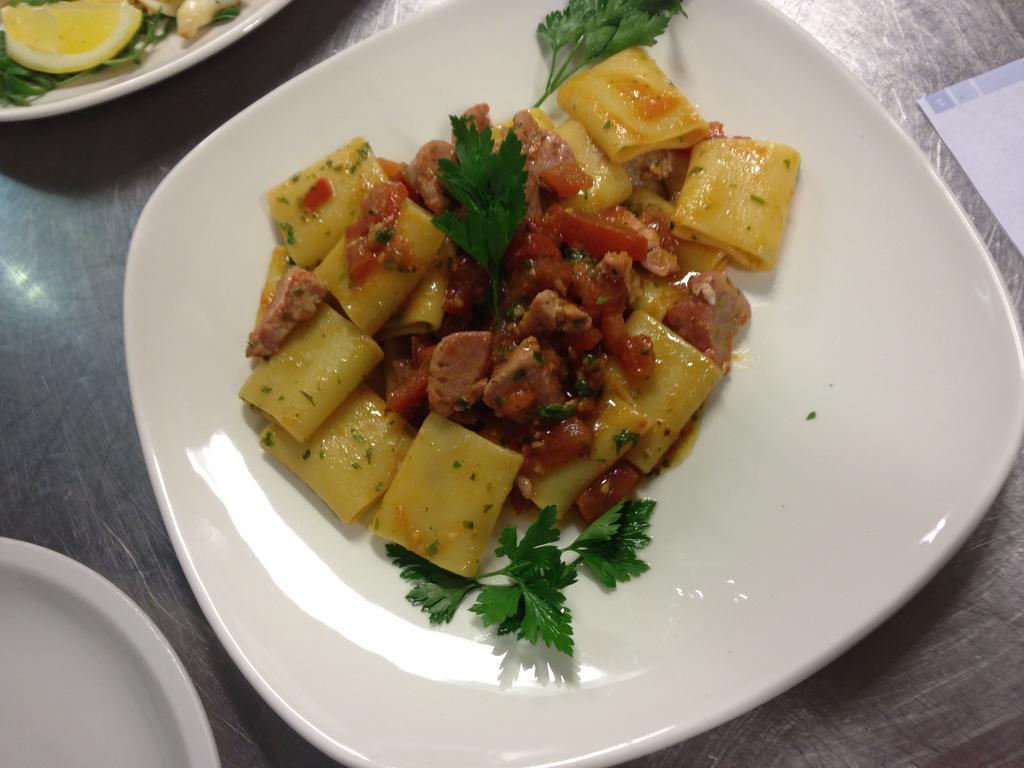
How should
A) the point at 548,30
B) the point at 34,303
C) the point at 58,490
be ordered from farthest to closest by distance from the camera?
the point at 34,303 → the point at 58,490 → the point at 548,30

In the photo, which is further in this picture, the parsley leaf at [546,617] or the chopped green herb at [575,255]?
the chopped green herb at [575,255]

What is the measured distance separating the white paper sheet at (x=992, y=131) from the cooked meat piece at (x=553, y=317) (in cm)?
192

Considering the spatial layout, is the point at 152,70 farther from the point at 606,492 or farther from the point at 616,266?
the point at 606,492

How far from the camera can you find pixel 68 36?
9.80 ft

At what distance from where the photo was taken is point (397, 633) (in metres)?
2.13

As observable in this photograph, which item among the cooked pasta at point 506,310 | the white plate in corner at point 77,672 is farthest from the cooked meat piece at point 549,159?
the white plate in corner at point 77,672

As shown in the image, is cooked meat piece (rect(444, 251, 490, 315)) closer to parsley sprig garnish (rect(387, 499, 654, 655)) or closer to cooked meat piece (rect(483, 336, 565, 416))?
cooked meat piece (rect(483, 336, 565, 416))

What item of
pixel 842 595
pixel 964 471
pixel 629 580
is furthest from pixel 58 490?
pixel 964 471

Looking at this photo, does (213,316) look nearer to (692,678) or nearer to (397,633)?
(397,633)

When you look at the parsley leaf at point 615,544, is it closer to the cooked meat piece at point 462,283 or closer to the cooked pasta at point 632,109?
the cooked meat piece at point 462,283

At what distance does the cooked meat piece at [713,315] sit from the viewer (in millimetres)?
2295

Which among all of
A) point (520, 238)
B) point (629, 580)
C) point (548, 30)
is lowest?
point (629, 580)

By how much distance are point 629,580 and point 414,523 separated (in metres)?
0.72

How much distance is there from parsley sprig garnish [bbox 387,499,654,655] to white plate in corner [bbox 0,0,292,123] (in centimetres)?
223
